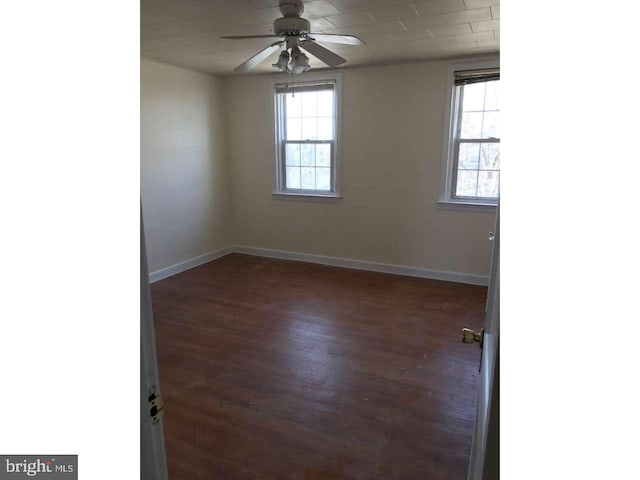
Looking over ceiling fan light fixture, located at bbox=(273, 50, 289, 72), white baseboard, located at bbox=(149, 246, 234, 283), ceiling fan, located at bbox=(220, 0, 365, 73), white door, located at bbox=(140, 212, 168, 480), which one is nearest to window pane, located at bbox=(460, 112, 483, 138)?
ceiling fan, located at bbox=(220, 0, 365, 73)

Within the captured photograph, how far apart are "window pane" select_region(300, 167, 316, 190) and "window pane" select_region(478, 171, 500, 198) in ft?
6.33

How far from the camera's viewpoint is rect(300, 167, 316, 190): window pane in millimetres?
4938

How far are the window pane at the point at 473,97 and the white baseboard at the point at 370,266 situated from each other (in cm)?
174

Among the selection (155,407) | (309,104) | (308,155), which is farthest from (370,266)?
(155,407)

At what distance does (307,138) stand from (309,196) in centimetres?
71

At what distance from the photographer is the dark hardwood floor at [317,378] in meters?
1.89

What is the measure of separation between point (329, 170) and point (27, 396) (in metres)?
4.36

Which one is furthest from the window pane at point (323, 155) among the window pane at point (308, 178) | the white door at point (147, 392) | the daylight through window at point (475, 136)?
the white door at point (147, 392)

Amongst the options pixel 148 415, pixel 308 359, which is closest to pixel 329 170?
pixel 308 359

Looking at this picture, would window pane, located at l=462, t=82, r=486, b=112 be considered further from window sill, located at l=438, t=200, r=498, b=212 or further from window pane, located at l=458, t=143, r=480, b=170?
window sill, located at l=438, t=200, r=498, b=212

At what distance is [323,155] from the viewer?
189 inches

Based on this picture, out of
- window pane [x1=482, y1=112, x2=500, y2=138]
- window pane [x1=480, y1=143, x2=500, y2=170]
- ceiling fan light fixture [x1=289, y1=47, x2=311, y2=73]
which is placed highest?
ceiling fan light fixture [x1=289, y1=47, x2=311, y2=73]

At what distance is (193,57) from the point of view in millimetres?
3879
